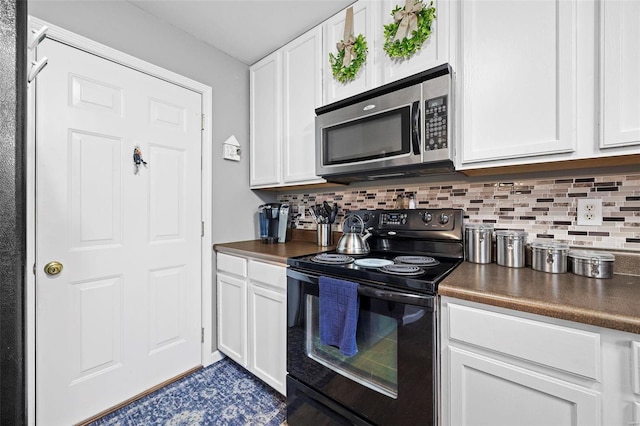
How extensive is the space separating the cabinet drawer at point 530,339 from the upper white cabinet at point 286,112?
1.19 m

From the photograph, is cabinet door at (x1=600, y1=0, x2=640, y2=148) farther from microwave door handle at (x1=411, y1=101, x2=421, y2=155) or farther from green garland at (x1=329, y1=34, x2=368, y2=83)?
green garland at (x1=329, y1=34, x2=368, y2=83)

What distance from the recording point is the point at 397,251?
5.54 feet

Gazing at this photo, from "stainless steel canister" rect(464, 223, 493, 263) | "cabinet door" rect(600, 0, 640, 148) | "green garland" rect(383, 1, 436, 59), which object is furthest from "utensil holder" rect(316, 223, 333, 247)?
"cabinet door" rect(600, 0, 640, 148)

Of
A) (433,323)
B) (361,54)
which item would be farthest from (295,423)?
(361,54)

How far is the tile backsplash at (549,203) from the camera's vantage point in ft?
3.89

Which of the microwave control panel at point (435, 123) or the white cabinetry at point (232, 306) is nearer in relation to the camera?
the microwave control panel at point (435, 123)

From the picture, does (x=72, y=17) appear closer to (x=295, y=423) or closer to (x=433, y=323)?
(x=433, y=323)

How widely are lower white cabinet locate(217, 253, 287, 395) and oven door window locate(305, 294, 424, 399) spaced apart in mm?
431

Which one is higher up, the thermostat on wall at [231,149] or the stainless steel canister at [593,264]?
the thermostat on wall at [231,149]

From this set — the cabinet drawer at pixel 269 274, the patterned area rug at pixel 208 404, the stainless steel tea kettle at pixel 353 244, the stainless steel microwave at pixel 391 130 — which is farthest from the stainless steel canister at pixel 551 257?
the patterned area rug at pixel 208 404

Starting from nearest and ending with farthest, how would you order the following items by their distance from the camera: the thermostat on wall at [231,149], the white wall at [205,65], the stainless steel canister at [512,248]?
1. the stainless steel canister at [512,248]
2. the white wall at [205,65]
3. the thermostat on wall at [231,149]

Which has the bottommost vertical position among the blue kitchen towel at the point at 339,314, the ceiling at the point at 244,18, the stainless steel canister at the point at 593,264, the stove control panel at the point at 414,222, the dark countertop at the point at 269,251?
the blue kitchen towel at the point at 339,314

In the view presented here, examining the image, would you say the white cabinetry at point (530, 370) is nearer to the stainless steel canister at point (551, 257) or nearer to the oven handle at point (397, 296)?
the oven handle at point (397, 296)

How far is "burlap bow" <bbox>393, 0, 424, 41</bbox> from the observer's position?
1.38m
